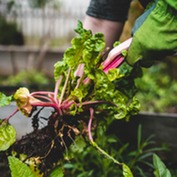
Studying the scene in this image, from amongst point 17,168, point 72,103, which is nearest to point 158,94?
point 72,103

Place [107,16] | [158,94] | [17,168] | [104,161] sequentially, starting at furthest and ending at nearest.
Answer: [158,94] → [104,161] → [107,16] → [17,168]

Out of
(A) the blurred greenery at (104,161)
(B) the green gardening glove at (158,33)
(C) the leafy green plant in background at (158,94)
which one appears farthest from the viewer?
(C) the leafy green plant in background at (158,94)

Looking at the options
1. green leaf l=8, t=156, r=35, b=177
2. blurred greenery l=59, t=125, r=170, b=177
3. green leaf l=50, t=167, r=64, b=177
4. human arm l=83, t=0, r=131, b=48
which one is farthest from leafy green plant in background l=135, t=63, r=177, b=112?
green leaf l=8, t=156, r=35, b=177

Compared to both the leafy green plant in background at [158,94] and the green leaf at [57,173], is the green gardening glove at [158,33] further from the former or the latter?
the leafy green plant in background at [158,94]

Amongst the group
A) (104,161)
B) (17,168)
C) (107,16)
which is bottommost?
(104,161)

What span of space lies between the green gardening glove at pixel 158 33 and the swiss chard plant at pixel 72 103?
0.36 ft

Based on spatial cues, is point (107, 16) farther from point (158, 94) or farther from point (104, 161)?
point (158, 94)

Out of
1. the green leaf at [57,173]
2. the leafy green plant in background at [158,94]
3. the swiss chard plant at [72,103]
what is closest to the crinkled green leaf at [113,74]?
the swiss chard plant at [72,103]

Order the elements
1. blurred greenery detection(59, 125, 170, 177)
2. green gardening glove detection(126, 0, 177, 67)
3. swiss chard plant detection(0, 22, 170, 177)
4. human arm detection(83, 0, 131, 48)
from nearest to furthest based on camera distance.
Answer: green gardening glove detection(126, 0, 177, 67) → swiss chard plant detection(0, 22, 170, 177) → human arm detection(83, 0, 131, 48) → blurred greenery detection(59, 125, 170, 177)

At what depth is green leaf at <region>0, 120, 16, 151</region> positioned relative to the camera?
5.14 ft

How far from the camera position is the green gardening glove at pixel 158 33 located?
1398 mm

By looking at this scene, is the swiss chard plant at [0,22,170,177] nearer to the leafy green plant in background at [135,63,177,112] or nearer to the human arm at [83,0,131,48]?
the human arm at [83,0,131,48]

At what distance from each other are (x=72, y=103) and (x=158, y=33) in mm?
424

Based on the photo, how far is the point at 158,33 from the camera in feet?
4.66
